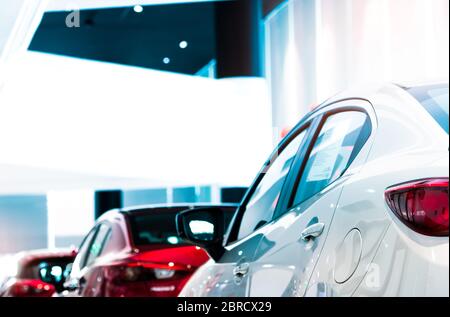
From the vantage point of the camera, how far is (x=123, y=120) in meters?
3.82

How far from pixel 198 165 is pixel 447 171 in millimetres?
2837

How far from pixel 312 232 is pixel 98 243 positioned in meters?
2.97

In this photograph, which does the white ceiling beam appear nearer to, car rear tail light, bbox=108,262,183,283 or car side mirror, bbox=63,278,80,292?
car rear tail light, bbox=108,262,183,283

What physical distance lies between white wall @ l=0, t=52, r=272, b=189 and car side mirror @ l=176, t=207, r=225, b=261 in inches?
35.6

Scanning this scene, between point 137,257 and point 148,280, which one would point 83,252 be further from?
point 148,280

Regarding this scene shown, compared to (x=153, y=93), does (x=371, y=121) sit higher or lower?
lower

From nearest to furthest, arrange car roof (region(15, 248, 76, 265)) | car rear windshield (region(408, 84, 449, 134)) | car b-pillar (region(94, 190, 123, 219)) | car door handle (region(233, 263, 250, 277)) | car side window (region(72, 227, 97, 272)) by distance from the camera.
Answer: car rear windshield (region(408, 84, 449, 134))
car door handle (region(233, 263, 250, 277))
car side window (region(72, 227, 97, 272))
car b-pillar (region(94, 190, 123, 219))
car roof (region(15, 248, 76, 265))

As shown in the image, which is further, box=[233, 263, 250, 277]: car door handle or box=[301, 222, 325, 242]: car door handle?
box=[233, 263, 250, 277]: car door handle

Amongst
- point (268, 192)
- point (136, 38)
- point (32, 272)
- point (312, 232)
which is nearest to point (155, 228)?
point (136, 38)

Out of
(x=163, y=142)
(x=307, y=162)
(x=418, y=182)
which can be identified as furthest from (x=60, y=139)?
(x=418, y=182)

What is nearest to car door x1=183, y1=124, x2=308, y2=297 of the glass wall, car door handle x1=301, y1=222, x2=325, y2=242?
car door handle x1=301, y1=222, x2=325, y2=242

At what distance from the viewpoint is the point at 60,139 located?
394 centimetres

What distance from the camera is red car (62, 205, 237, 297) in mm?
3898

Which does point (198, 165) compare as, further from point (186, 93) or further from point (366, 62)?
point (366, 62)
